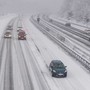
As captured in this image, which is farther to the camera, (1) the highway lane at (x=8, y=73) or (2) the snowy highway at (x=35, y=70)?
(2) the snowy highway at (x=35, y=70)

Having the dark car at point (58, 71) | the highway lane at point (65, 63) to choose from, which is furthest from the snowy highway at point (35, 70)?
the dark car at point (58, 71)

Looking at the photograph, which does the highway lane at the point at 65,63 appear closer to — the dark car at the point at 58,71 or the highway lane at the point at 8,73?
the dark car at the point at 58,71

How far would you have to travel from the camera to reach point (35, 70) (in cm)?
3622

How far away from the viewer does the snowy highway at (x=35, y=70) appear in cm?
3023

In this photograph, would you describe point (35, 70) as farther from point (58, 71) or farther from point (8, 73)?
point (58, 71)

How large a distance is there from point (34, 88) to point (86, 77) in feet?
23.8

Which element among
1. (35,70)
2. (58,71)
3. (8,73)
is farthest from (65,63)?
(8,73)

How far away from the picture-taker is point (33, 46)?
53938mm

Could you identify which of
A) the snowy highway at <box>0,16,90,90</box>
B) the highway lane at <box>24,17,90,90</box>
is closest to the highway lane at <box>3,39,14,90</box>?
the snowy highway at <box>0,16,90,90</box>

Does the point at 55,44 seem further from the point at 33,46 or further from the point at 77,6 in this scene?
the point at 77,6

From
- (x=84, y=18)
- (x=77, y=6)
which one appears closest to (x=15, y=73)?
(x=84, y=18)

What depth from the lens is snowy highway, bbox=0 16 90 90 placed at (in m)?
30.2

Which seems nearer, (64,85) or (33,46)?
(64,85)

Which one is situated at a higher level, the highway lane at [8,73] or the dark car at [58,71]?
the dark car at [58,71]
